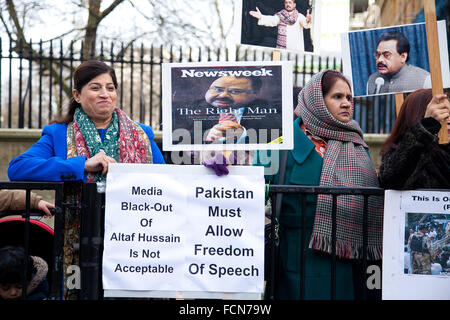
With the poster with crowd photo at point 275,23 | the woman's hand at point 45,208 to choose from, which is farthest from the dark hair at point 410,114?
the woman's hand at point 45,208

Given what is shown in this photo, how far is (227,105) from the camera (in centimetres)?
321

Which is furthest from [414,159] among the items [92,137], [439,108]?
[92,137]

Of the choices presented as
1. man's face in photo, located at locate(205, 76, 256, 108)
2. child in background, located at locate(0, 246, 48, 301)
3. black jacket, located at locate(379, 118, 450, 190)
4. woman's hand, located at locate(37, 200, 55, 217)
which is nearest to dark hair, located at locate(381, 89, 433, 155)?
black jacket, located at locate(379, 118, 450, 190)

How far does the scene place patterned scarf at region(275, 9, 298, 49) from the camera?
12.0 ft

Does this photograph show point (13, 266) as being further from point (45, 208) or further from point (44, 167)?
point (44, 167)

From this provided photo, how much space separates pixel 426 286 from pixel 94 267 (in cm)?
178

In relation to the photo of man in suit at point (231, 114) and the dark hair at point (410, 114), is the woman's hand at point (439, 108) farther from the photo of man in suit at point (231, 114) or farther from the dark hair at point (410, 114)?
the photo of man in suit at point (231, 114)

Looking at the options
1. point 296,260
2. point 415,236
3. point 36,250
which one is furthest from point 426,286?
point 36,250

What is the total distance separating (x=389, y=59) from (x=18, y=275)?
2.76 metres

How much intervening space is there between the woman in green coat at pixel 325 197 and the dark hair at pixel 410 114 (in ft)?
0.82

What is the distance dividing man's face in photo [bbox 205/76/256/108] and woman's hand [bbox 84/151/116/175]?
0.66m
